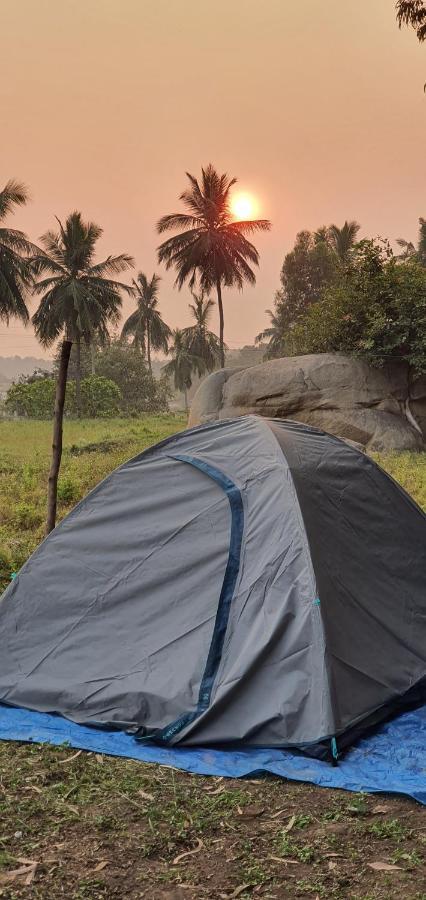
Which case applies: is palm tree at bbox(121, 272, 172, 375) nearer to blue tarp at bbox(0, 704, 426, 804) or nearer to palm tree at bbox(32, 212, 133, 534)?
palm tree at bbox(32, 212, 133, 534)

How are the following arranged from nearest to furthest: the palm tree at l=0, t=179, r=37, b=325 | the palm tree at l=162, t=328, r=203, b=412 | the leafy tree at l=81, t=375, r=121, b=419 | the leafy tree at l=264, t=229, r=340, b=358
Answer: the palm tree at l=0, t=179, r=37, b=325, the leafy tree at l=81, t=375, r=121, b=419, the leafy tree at l=264, t=229, r=340, b=358, the palm tree at l=162, t=328, r=203, b=412

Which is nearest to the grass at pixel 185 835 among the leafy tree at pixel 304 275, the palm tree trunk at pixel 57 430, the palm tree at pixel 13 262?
the palm tree trunk at pixel 57 430

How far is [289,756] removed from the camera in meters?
4.22

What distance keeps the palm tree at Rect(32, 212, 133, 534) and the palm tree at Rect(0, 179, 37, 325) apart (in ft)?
3.58

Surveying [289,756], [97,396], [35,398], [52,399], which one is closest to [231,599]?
[289,756]

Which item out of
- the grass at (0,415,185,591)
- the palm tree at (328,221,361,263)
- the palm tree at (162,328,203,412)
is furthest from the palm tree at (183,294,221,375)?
the grass at (0,415,185,591)

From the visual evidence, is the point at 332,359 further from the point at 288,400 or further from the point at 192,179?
the point at 192,179

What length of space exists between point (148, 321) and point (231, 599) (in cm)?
4321

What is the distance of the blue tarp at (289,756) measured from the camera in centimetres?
398

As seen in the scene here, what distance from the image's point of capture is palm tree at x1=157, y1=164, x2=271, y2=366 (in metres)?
33.1

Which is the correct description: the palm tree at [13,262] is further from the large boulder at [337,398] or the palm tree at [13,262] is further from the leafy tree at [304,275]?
the large boulder at [337,398]

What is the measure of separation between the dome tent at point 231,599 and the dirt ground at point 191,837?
45cm

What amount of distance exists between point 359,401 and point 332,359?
3.96 ft

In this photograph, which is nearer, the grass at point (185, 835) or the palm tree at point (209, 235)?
the grass at point (185, 835)
